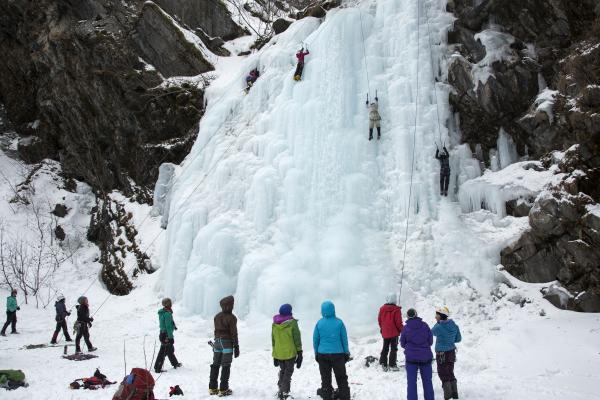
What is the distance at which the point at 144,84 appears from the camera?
1852 cm

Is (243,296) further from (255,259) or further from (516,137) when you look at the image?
(516,137)

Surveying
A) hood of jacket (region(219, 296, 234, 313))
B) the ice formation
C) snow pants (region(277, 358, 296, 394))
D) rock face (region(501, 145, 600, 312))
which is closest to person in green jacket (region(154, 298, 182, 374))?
hood of jacket (region(219, 296, 234, 313))

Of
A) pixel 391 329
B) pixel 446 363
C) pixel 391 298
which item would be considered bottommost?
pixel 446 363

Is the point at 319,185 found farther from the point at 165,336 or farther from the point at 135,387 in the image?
the point at 135,387

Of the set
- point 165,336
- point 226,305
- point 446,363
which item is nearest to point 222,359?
point 226,305

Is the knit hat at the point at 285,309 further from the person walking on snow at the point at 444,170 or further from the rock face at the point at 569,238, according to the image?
the person walking on snow at the point at 444,170

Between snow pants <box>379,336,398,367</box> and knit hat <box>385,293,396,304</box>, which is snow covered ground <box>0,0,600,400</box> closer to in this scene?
snow pants <box>379,336,398,367</box>

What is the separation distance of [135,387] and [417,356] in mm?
3135

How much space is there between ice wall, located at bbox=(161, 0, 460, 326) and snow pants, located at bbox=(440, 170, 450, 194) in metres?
0.17

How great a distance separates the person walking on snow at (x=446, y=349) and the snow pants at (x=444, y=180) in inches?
236

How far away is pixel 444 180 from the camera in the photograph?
11.1 metres

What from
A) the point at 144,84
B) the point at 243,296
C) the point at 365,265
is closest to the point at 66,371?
the point at 243,296

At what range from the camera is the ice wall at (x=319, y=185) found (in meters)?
10.5

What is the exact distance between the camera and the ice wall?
34.6 feet
